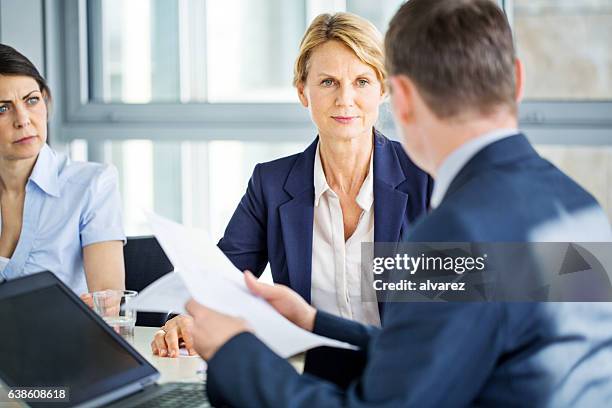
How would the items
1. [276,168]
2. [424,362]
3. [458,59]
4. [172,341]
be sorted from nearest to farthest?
1. [424,362]
2. [458,59]
3. [172,341]
4. [276,168]

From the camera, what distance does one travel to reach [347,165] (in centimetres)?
238

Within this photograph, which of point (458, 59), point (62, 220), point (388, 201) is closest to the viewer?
point (458, 59)

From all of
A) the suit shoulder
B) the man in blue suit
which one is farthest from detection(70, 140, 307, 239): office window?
the man in blue suit

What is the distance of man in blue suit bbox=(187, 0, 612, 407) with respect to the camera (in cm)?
108

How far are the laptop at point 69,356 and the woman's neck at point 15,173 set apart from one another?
1.18 meters

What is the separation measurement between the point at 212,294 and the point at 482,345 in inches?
17.9

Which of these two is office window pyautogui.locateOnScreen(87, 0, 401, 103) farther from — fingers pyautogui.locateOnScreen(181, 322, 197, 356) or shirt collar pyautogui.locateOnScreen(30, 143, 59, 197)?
fingers pyautogui.locateOnScreen(181, 322, 197, 356)

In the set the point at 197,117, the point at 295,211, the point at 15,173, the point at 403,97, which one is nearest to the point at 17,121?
the point at 15,173

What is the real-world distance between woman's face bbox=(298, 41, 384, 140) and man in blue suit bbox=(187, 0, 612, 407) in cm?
105

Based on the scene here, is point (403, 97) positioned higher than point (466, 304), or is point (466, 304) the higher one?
point (403, 97)

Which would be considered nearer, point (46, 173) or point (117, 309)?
point (117, 309)

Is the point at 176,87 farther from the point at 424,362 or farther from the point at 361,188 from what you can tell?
the point at 424,362

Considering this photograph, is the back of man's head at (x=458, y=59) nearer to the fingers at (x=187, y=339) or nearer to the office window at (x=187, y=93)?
the fingers at (x=187, y=339)

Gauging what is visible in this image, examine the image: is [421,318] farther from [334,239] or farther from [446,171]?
[334,239]
